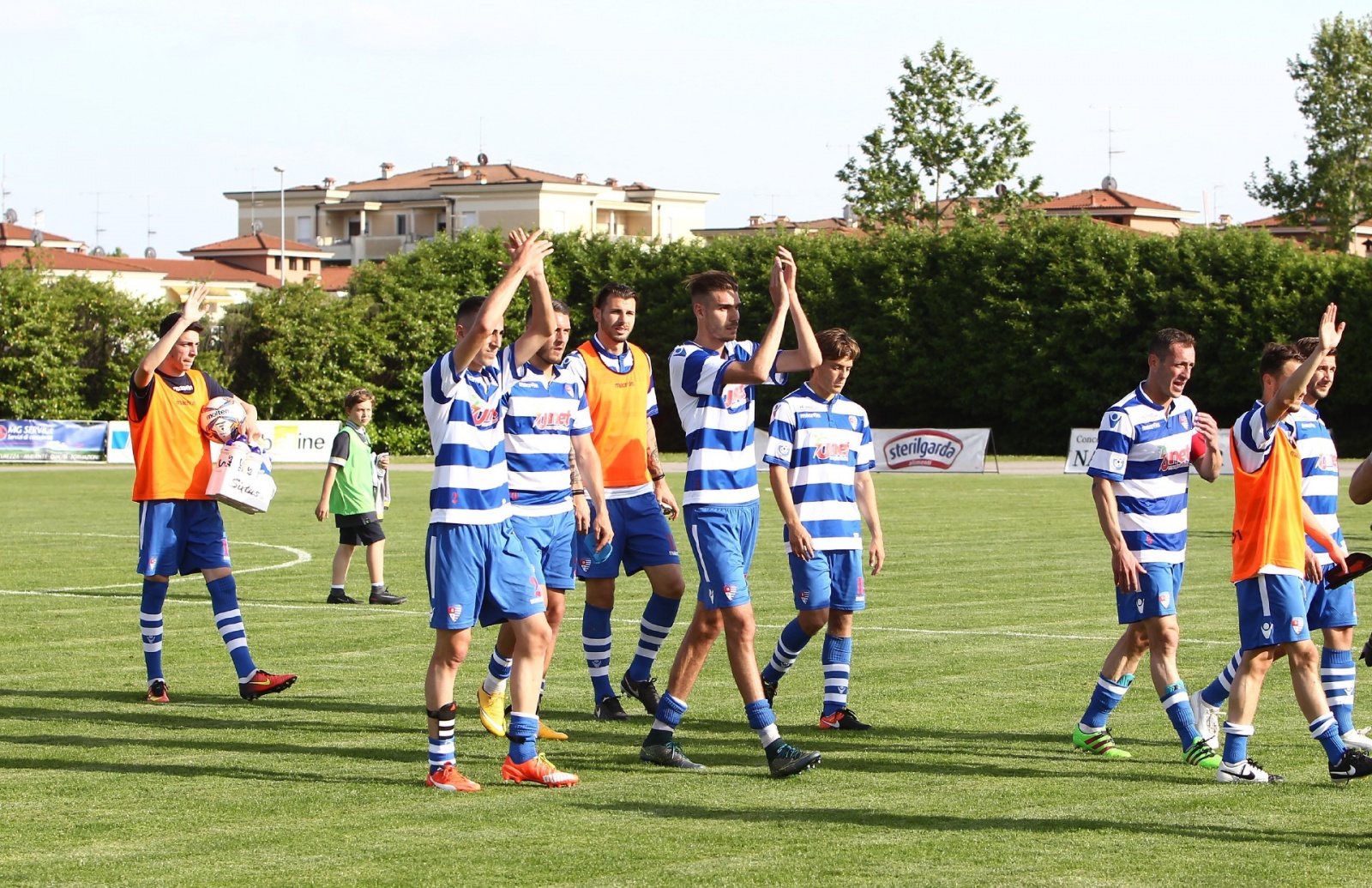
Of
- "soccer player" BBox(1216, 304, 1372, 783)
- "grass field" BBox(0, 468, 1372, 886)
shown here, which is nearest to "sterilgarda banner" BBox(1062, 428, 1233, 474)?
"grass field" BBox(0, 468, 1372, 886)

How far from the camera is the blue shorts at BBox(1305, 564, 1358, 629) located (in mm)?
8336

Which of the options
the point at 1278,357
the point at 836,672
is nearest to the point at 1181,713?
the point at 1278,357

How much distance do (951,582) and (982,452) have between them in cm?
2655

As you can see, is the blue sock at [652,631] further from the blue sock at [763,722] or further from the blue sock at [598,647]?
the blue sock at [763,722]

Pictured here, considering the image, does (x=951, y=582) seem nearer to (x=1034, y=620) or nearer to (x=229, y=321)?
(x=1034, y=620)

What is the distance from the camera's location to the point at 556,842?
670cm

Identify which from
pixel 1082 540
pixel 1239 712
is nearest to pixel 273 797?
pixel 1239 712

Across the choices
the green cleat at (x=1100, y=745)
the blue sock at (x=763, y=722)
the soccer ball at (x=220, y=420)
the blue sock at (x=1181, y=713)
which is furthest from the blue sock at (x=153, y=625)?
the blue sock at (x=1181, y=713)

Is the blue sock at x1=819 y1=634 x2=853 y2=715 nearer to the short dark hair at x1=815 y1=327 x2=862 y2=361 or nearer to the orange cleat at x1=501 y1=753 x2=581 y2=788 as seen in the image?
the short dark hair at x1=815 y1=327 x2=862 y2=361

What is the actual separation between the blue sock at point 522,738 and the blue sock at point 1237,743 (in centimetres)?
322

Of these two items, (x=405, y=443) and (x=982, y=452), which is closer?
(x=982, y=452)

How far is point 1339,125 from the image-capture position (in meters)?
74.9

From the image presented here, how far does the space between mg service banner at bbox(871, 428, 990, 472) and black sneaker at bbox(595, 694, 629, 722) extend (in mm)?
33918

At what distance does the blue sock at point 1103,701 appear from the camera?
859 centimetres
